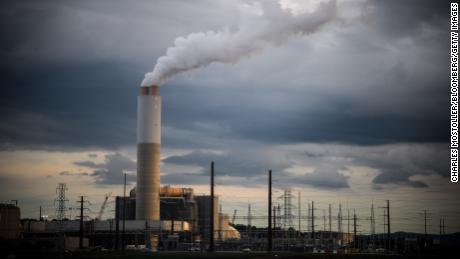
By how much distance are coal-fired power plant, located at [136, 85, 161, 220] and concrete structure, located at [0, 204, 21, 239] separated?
20.1 meters

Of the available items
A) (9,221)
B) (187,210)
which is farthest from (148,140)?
(9,221)

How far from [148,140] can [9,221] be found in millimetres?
23585

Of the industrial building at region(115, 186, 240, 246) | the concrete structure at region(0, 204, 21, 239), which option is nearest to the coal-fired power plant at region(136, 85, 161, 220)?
the industrial building at region(115, 186, 240, 246)

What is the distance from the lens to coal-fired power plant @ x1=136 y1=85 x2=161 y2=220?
105 m

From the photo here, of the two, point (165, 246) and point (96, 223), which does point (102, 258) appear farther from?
point (96, 223)

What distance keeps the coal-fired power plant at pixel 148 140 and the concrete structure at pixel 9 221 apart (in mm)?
20080

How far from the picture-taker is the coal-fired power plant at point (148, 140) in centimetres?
10525

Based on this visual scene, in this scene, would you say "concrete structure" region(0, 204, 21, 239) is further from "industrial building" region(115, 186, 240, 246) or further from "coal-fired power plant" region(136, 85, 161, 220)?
"industrial building" region(115, 186, 240, 246)

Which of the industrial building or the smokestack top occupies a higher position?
the smokestack top

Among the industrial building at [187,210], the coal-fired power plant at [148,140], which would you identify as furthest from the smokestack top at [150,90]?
the industrial building at [187,210]

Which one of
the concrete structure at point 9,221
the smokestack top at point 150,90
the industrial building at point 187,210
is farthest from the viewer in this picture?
the industrial building at point 187,210

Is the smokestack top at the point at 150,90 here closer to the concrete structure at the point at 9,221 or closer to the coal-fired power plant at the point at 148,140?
the coal-fired power plant at the point at 148,140

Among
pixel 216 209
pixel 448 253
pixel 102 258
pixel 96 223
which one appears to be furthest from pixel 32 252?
pixel 216 209

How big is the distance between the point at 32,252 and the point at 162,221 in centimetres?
5311
